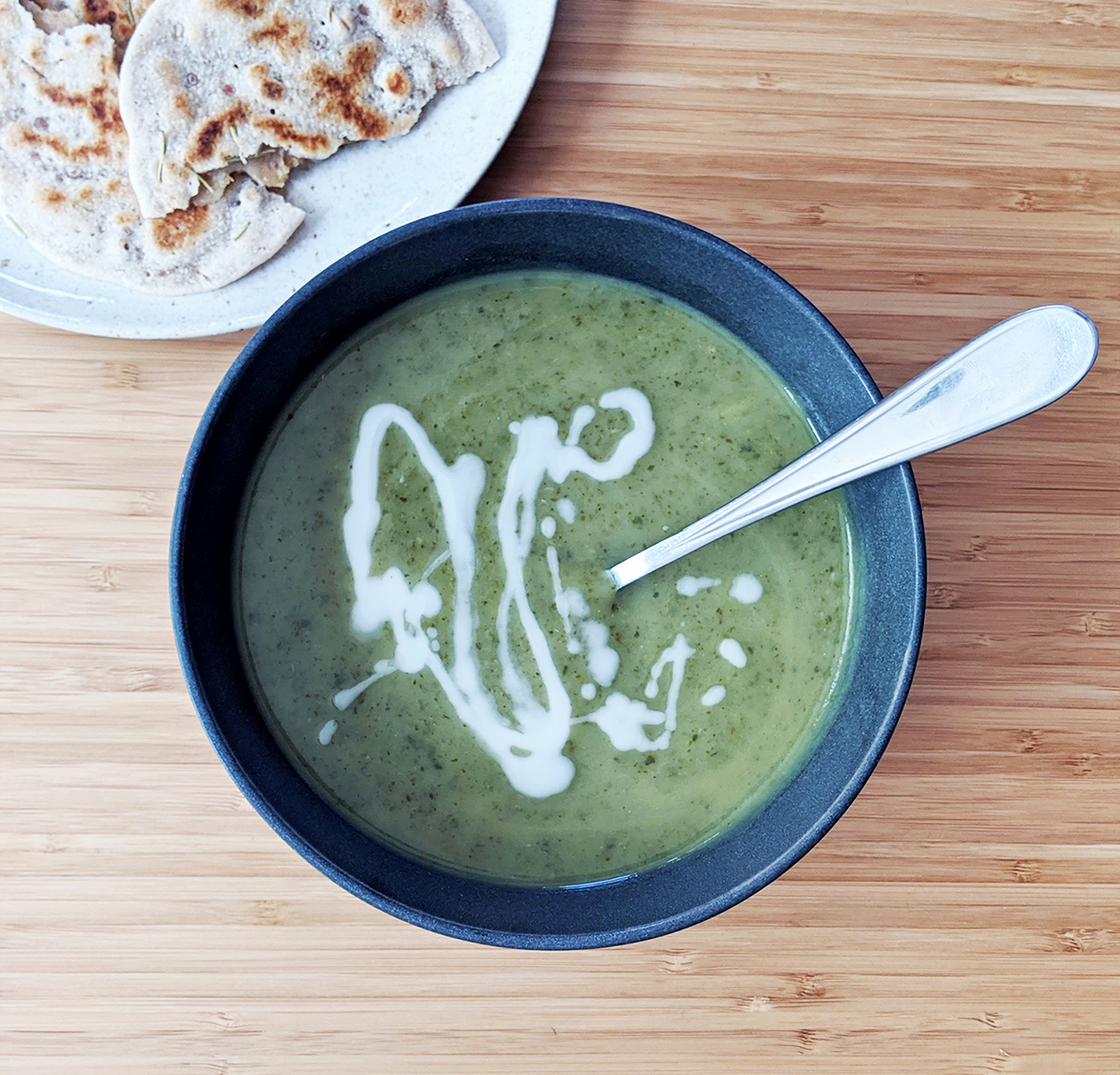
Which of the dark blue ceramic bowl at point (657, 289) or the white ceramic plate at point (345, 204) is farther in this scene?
the white ceramic plate at point (345, 204)

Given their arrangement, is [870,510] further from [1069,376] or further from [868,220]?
[868,220]

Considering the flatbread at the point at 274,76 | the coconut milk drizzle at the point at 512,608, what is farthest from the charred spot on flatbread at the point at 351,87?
the coconut milk drizzle at the point at 512,608

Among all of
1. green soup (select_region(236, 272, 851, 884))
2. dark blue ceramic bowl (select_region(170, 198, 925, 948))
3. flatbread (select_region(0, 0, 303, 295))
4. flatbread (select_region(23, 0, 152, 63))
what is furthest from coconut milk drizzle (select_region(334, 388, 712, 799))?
flatbread (select_region(23, 0, 152, 63))

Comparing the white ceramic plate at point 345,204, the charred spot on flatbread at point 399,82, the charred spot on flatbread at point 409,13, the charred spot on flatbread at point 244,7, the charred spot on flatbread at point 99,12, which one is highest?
the charred spot on flatbread at point 99,12

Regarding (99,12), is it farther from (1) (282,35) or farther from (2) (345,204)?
(2) (345,204)

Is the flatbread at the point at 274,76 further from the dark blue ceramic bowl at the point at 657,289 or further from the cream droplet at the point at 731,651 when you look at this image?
the cream droplet at the point at 731,651

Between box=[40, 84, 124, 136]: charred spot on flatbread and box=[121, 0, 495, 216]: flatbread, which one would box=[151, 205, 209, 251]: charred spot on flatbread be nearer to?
box=[121, 0, 495, 216]: flatbread
